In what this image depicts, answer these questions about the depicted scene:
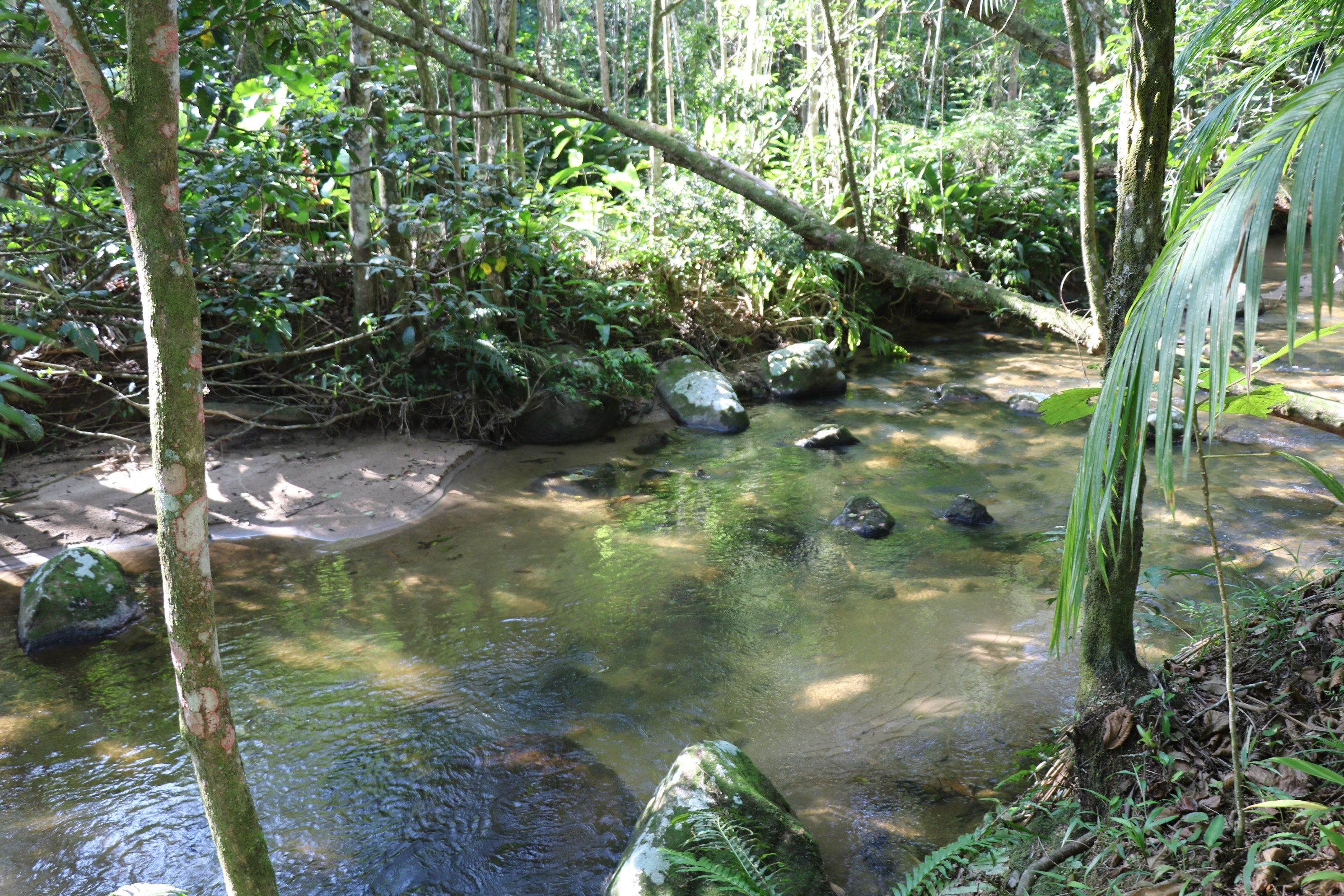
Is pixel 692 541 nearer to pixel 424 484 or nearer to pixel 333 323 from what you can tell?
pixel 424 484

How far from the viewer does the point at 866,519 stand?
18.1 ft

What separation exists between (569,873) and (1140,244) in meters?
2.57

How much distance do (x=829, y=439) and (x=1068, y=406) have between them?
4.98m

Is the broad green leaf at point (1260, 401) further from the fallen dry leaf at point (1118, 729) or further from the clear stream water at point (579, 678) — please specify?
the clear stream water at point (579, 678)

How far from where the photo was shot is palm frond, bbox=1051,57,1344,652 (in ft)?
4.15

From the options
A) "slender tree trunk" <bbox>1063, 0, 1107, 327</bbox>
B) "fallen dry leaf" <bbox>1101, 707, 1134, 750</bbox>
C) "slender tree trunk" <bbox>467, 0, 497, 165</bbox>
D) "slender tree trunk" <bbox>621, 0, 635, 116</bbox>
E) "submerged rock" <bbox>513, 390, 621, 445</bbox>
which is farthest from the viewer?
"slender tree trunk" <bbox>621, 0, 635, 116</bbox>

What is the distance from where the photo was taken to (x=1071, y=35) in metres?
2.77

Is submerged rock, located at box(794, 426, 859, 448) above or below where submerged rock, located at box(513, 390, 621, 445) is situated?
below

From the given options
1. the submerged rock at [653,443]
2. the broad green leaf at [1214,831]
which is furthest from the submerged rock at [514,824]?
the submerged rock at [653,443]

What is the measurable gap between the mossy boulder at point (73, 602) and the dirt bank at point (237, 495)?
1.99ft

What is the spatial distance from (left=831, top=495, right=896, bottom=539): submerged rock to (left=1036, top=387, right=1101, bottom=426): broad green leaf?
3.13m

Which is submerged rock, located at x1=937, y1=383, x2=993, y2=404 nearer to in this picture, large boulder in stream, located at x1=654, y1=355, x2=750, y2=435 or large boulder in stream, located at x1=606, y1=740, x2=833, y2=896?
large boulder in stream, located at x1=654, y1=355, x2=750, y2=435

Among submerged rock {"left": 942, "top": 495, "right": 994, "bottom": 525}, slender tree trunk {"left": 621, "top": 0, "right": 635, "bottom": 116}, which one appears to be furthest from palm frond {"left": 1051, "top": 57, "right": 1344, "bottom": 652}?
slender tree trunk {"left": 621, "top": 0, "right": 635, "bottom": 116}

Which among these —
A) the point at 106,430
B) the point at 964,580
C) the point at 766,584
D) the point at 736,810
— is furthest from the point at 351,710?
the point at 106,430
